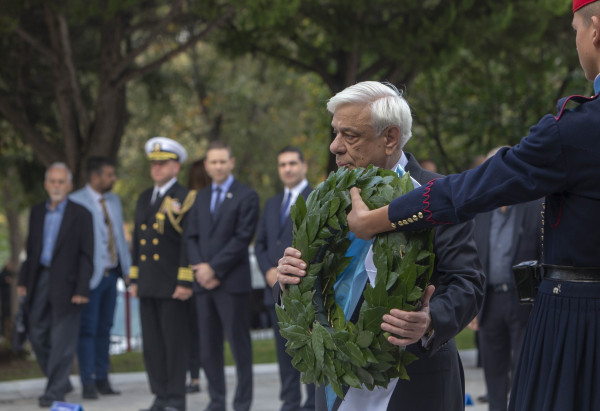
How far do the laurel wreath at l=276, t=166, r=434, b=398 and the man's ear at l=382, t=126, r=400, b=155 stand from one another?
0.30 m

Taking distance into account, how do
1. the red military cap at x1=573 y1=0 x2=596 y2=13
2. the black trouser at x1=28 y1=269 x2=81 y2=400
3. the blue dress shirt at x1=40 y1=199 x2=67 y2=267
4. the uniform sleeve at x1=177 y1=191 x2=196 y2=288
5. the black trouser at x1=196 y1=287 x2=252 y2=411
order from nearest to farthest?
the red military cap at x1=573 y1=0 x2=596 y2=13
the black trouser at x1=196 y1=287 x2=252 y2=411
the uniform sleeve at x1=177 y1=191 x2=196 y2=288
the black trouser at x1=28 y1=269 x2=81 y2=400
the blue dress shirt at x1=40 y1=199 x2=67 y2=267

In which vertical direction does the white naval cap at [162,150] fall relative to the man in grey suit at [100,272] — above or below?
above

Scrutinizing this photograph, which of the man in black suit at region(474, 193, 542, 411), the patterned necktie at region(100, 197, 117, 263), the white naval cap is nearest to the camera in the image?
the man in black suit at region(474, 193, 542, 411)

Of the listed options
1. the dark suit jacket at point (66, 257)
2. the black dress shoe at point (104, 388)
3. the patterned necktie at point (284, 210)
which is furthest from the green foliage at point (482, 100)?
the black dress shoe at point (104, 388)

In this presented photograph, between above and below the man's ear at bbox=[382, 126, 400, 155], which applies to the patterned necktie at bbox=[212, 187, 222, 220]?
above

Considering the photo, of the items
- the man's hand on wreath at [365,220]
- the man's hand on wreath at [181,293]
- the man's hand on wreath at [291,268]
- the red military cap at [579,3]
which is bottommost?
the man's hand on wreath at [181,293]

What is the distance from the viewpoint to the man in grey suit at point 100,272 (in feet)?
32.0

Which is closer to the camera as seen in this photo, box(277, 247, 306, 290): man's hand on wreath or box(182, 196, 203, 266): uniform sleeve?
box(277, 247, 306, 290): man's hand on wreath

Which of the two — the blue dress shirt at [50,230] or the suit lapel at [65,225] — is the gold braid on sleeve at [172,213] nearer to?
the suit lapel at [65,225]

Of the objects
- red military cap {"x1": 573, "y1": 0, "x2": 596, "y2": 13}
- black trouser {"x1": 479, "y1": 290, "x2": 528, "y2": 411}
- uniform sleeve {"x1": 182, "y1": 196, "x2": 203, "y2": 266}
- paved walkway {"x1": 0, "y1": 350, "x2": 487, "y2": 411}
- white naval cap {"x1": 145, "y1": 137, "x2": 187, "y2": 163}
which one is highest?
white naval cap {"x1": 145, "y1": 137, "x2": 187, "y2": 163}

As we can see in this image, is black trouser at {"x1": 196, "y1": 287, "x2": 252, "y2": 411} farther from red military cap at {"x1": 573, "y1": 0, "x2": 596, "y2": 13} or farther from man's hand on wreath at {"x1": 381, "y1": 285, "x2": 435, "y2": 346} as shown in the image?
red military cap at {"x1": 573, "y1": 0, "x2": 596, "y2": 13}

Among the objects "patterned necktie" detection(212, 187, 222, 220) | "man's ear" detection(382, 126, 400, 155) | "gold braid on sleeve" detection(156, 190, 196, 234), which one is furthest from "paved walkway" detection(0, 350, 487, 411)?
"man's ear" detection(382, 126, 400, 155)

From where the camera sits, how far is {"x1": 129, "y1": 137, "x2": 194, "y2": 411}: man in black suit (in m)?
8.43

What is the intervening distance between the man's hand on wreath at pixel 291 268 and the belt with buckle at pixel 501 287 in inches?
181
